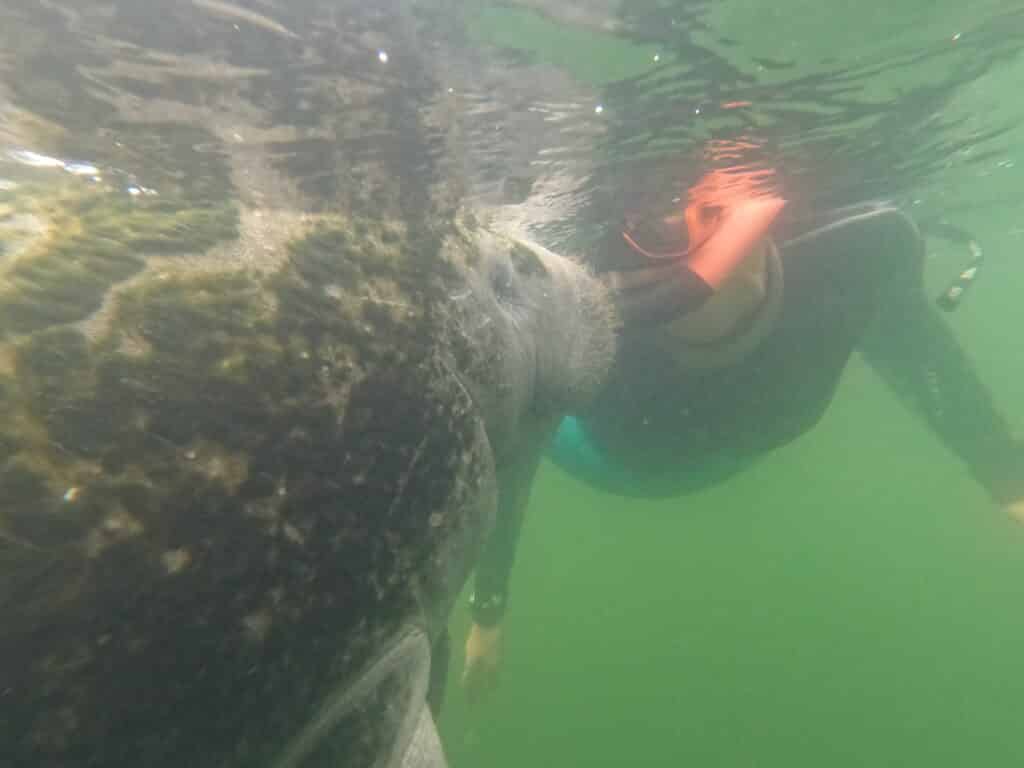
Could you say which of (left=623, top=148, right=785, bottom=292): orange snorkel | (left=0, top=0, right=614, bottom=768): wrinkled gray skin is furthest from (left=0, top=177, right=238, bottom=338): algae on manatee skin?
(left=623, top=148, right=785, bottom=292): orange snorkel

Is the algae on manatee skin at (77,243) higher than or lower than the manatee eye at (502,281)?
higher

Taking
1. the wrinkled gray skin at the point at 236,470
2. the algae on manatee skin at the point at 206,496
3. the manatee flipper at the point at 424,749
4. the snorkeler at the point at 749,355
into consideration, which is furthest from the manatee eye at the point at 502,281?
the snorkeler at the point at 749,355

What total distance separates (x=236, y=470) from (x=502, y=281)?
1.70 m

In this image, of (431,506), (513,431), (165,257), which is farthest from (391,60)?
(431,506)

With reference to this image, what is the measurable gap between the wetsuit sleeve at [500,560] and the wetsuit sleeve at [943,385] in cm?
433

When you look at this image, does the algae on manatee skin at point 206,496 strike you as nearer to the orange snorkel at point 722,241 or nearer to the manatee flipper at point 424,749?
the manatee flipper at point 424,749

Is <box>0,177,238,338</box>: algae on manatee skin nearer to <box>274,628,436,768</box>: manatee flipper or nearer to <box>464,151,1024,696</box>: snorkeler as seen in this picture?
<box>274,628,436,768</box>: manatee flipper

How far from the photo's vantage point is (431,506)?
1743 mm

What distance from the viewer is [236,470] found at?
1297 millimetres

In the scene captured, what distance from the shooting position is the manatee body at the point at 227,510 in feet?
3.53

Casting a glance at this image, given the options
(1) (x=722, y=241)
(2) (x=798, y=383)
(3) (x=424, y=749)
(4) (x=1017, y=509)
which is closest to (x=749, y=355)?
(2) (x=798, y=383)

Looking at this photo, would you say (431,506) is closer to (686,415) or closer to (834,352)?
(686,415)

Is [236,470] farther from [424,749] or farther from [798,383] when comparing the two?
[798,383]

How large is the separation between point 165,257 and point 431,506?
0.91 m
